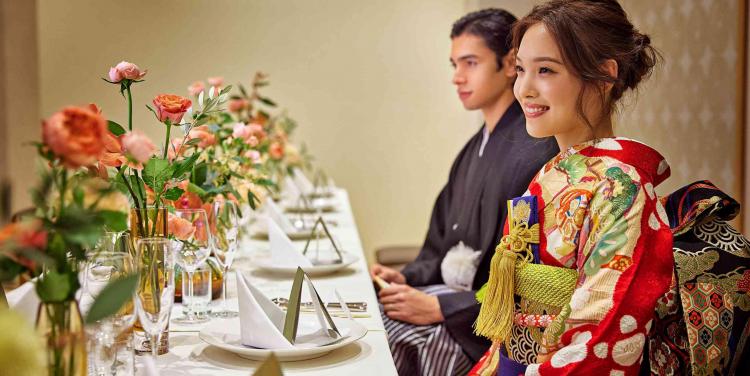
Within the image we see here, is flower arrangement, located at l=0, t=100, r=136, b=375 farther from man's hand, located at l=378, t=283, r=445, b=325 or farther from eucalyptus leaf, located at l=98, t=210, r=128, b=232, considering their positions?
man's hand, located at l=378, t=283, r=445, b=325

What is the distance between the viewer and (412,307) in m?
2.37

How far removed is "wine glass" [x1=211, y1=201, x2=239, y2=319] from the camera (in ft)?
5.50

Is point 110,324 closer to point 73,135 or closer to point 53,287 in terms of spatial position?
point 53,287

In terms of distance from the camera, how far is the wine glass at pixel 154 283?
1197 mm

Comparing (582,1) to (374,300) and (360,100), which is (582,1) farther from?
(360,100)

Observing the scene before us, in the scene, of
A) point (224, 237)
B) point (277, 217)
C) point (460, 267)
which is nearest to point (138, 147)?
point (224, 237)

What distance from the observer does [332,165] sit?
5676mm

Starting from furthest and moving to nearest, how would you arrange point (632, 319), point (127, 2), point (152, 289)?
point (127, 2)
point (632, 319)
point (152, 289)

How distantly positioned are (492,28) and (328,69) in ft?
9.80

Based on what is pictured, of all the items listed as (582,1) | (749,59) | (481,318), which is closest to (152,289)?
(481,318)

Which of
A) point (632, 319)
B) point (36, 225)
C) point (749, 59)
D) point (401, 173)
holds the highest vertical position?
point (749, 59)

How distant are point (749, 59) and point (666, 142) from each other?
0.55 meters

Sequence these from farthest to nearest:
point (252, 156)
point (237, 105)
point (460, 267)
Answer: point (237, 105), point (460, 267), point (252, 156)

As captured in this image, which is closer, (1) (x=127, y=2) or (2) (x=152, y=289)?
(2) (x=152, y=289)
